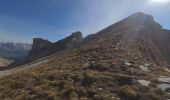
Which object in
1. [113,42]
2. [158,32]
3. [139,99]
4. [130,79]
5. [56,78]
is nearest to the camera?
[139,99]

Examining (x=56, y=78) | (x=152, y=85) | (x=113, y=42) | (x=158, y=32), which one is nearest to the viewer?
(x=152, y=85)

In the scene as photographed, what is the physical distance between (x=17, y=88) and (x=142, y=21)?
204 feet

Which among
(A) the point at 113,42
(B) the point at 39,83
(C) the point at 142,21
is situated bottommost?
(B) the point at 39,83

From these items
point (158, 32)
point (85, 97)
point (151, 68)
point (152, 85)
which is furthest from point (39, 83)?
point (158, 32)

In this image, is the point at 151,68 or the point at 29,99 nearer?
the point at 29,99

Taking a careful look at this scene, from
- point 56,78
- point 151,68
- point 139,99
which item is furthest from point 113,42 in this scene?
point 139,99

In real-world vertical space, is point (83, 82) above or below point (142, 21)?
Answer: below

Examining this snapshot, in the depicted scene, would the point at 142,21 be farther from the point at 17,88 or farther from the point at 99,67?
the point at 17,88

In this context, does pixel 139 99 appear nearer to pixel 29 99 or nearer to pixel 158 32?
pixel 29 99

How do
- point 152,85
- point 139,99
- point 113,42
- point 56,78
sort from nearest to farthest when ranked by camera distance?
point 139,99
point 152,85
point 56,78
point 113,42

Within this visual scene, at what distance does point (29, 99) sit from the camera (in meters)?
22.9

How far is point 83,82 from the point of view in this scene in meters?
27.1

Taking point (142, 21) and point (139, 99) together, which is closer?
point (139, 99)

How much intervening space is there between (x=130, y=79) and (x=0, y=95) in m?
13.7
